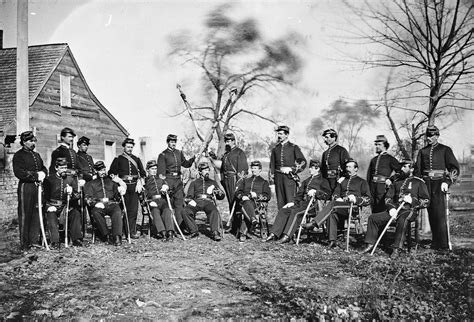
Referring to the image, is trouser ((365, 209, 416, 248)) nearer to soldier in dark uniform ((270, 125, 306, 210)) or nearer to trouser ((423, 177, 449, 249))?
trouser ((423, 177, 449, 249))

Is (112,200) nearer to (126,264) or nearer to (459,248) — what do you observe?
(126,264)

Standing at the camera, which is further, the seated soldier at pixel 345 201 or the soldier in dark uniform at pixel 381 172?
the soldier in dark uniform at pixel 381 172

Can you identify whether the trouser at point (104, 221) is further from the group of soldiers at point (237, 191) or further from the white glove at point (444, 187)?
the white glove at point (444, 187)

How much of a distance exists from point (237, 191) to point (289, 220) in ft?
4.26

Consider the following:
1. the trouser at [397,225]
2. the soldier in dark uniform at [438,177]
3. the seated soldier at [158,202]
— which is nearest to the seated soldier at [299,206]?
the trouser at [397,225]

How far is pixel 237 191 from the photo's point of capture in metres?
8.89

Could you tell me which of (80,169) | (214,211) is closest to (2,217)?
(80,169)

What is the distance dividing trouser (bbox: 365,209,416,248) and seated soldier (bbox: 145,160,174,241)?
148 inches

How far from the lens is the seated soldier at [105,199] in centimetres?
802

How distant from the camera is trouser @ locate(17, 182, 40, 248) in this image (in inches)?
289

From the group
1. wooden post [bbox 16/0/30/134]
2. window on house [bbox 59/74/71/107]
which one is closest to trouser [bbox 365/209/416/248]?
wooden post [bbox 16/0/30/134]

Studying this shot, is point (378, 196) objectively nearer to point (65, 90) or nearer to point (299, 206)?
Result: point (299, 206)

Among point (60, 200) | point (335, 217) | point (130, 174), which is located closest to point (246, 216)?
point (335, 217)

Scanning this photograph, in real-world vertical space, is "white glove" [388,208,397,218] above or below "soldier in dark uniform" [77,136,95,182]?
below
